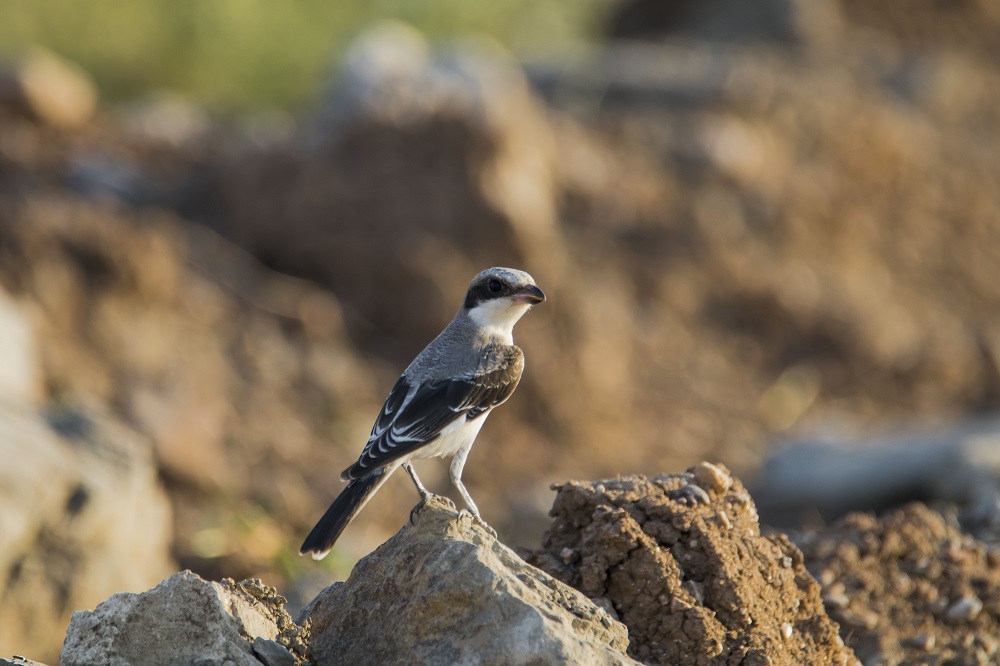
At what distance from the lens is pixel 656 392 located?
1340 centimetres

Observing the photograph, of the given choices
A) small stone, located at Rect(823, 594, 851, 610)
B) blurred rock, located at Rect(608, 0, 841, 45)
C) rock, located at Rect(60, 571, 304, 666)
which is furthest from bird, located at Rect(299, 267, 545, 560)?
blurred rock, located at Rect(608, 0, 841, 45)

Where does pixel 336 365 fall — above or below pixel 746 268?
below

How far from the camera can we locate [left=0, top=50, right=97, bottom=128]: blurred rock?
13.7 meters

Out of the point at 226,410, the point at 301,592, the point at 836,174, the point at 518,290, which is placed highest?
the point at 836,174

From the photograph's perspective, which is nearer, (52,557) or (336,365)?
(52,557)

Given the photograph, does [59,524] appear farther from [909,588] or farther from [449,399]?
[909,588]

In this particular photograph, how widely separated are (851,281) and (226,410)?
8050 millimetres

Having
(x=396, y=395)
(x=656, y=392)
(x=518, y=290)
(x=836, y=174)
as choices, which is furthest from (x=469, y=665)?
(x=836, y=174)

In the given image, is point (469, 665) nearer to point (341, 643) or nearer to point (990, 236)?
point (341, 643)

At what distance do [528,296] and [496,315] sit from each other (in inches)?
8.5

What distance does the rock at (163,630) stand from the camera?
160 inches

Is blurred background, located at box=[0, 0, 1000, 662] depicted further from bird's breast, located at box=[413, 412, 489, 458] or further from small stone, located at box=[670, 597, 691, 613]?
small stone, located at box=[670, 597, 691, 613]

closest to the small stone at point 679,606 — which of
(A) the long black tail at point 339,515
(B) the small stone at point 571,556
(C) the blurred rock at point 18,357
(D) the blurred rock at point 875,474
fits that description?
(B) the small stone at point 571,556

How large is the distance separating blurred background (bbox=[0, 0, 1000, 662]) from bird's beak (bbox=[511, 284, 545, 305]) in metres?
2.17
